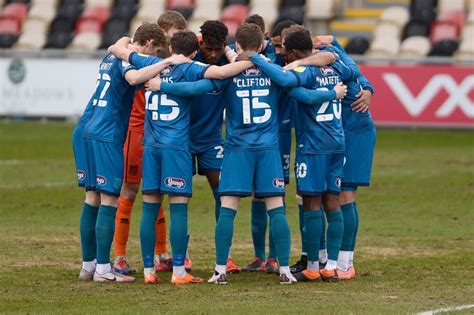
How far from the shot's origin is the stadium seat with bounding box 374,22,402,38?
3055 centimetres

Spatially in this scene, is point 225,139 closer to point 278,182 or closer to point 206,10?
point 278,182

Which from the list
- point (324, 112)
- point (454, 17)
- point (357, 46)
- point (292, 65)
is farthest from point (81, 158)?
point (454, 17)

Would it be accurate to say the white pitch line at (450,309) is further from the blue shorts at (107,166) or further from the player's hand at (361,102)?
the blue shorts at (107,166)

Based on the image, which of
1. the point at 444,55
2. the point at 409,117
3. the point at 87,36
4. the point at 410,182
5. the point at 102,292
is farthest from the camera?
the point at 87,36

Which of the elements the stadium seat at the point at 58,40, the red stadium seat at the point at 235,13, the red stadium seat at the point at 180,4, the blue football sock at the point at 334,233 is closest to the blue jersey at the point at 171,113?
the blue football sock at the point at 334,233

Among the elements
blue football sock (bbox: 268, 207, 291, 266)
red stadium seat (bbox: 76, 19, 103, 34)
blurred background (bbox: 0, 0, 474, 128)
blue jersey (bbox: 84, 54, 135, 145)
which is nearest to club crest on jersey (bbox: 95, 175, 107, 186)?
blue jersey (bbox: 84, 54, 135, 145)

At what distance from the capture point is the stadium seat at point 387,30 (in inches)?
1203

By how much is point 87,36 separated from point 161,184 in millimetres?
22377

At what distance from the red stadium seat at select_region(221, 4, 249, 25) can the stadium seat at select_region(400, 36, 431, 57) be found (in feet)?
14.1

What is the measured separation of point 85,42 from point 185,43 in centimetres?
2189

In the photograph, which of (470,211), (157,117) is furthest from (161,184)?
(470,211)

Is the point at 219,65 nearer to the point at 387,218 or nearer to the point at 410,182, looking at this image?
the point at 387,218

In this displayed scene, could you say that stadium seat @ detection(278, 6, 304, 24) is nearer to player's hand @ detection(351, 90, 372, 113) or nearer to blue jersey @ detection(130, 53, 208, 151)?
player's hand @ detection(351, 90, 372, 113)

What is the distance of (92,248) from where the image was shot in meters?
11.3
